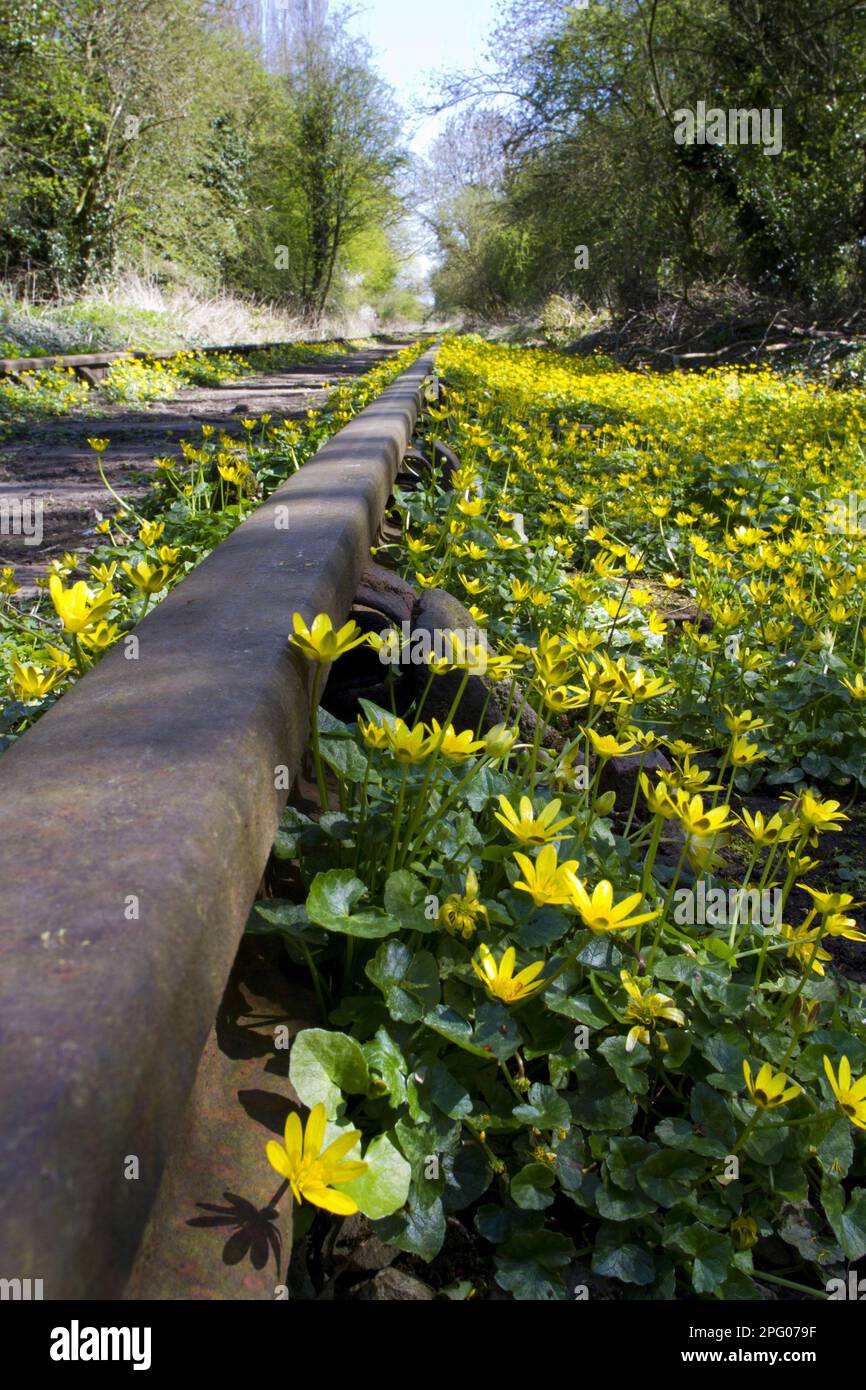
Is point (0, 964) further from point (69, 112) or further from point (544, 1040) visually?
point (69, 112)

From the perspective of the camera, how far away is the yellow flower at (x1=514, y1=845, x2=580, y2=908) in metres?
1.17

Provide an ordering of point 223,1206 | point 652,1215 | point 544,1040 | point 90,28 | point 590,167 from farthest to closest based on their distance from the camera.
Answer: point 590,167
point 90,28
point 544,1040
point 652,1215
point 223,1206

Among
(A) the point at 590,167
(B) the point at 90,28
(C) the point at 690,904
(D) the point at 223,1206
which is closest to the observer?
(D) the point at 223,1206

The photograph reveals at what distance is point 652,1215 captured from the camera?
1245mm

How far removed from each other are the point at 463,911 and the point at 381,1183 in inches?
15.2

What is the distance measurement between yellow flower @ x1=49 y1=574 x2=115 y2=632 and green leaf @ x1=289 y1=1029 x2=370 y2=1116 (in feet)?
2.45

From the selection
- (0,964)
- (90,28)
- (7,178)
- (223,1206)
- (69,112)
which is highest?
(90,28)

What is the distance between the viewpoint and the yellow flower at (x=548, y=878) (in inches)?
45.9

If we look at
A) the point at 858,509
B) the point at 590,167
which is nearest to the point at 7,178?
the point at 590,167

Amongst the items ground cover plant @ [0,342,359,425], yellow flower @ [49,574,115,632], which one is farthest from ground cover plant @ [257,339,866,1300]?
ground cover plant @ [0,342,359,425]

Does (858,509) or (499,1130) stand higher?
(858,509)

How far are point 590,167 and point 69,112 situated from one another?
1070cm

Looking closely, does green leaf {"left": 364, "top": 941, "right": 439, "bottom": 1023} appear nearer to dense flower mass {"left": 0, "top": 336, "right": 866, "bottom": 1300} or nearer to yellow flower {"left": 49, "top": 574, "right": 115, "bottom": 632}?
dense flower mass {"left": 0, "top": 336, "right": 866, "bottom": 1300}

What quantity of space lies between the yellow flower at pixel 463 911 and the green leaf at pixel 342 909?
0.08 metres
